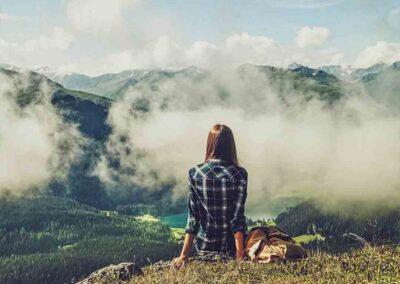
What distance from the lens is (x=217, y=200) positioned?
15938mm

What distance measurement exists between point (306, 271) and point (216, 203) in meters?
3.87

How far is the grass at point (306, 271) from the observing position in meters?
11.4

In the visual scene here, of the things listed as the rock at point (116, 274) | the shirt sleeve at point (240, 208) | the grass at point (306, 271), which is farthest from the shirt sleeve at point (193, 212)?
the rock at point (116, 274)

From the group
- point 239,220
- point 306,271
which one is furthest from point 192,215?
point 306,271

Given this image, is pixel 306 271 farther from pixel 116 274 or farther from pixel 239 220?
pixel 116 274

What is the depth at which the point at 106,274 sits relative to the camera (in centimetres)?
1677

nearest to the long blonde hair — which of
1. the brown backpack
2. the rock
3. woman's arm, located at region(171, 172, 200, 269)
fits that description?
woman's arm, located at region(171, 172, 200, 269)

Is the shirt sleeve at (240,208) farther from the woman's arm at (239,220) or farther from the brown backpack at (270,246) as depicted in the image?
the brown backpack at (270,246)

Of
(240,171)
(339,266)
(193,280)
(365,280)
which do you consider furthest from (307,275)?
(240,171)

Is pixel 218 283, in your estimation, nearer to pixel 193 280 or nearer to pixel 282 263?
pixel 193 280

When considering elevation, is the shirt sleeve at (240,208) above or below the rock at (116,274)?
above

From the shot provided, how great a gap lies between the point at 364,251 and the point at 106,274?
25.2ft

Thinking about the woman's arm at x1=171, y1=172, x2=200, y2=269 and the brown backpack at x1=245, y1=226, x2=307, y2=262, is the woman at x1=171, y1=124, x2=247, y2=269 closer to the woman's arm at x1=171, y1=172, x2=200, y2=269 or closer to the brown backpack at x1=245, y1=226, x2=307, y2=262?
the woman's arm at x1=171, y1=172, x2=200, y2=269

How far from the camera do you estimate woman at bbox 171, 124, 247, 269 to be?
15453 mm
